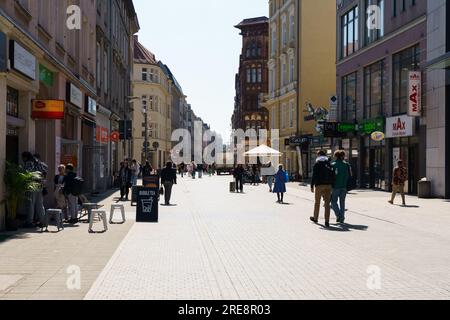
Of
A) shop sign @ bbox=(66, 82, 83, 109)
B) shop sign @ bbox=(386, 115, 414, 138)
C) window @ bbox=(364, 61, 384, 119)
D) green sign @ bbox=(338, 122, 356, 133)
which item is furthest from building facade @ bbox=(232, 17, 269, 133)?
shop sign @ bbox=(66, 82, 83, 109)

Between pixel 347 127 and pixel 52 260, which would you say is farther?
pixel 347 127

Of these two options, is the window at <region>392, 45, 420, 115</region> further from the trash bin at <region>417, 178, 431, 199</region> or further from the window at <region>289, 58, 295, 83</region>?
the window at <region>289, 58, 295, 83</region>

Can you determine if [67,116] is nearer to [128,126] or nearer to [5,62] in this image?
[5,62]

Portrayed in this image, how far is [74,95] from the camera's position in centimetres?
2170

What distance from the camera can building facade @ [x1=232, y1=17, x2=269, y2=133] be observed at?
308 ft

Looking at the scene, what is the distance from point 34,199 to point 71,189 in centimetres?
136

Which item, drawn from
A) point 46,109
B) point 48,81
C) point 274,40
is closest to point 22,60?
point 46,109

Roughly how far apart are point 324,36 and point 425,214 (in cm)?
3836

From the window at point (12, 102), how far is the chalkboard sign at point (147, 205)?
11.8ft

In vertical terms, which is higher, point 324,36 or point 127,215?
point 324,36

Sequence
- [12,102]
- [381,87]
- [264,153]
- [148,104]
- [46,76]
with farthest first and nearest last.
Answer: [148,104] < [264,153] < [381,87] < [46,76] < [12,102]

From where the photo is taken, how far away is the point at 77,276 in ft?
26.5

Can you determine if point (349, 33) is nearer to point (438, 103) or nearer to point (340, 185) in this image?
point (438, 103)
